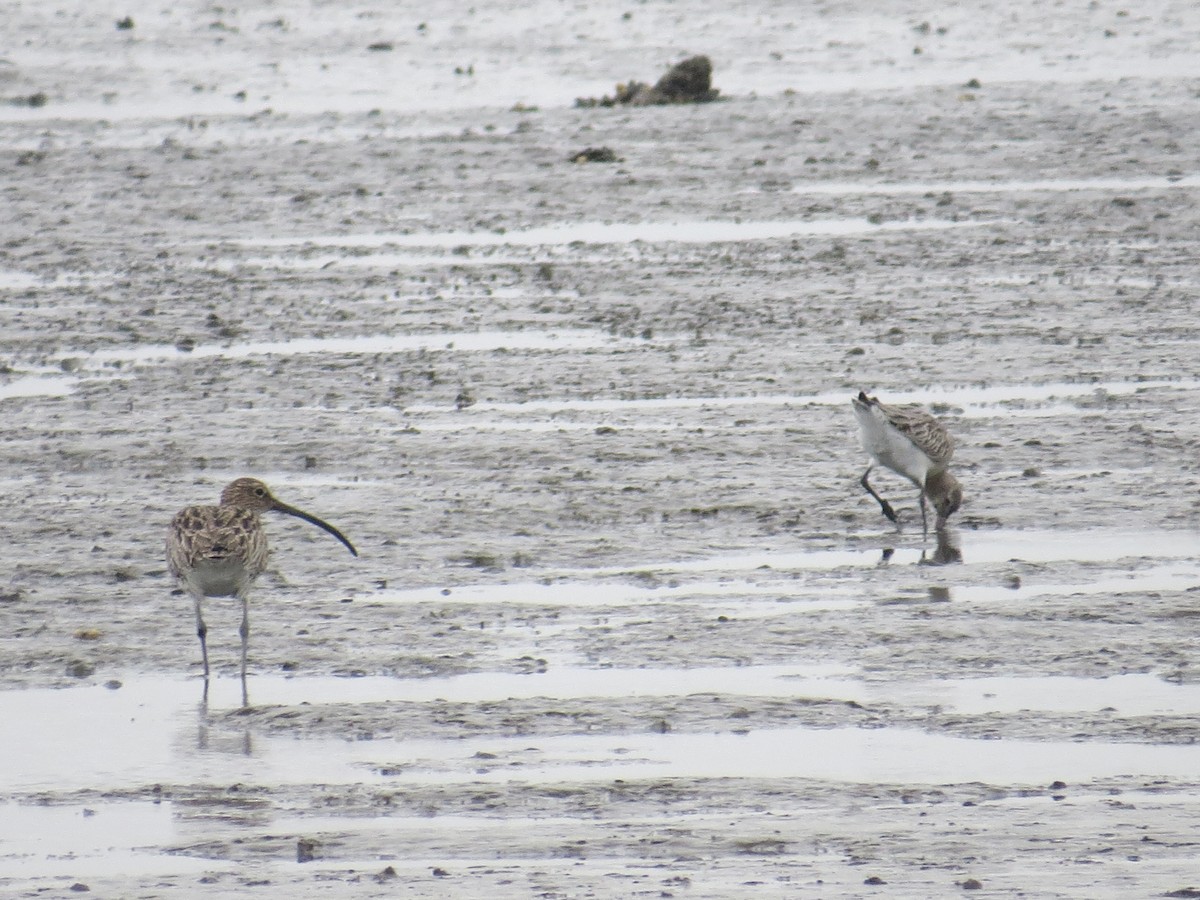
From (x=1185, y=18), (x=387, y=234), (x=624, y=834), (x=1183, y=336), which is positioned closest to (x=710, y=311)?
(x=1183, y=336)

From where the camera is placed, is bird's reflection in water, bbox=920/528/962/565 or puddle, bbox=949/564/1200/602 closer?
puddle, bbox=949/564/1200/602

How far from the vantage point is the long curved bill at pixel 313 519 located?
966cm

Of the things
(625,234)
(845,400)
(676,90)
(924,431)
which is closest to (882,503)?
(924,431)

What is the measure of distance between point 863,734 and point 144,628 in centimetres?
298

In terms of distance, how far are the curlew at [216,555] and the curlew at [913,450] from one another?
10.2ft

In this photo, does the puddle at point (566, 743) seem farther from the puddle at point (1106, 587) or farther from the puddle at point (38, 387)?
the puddle at point (38, 387)

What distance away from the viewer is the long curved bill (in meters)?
9.66

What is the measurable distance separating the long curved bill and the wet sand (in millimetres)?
116

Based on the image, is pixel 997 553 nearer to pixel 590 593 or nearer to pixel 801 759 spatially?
pixel 590 593

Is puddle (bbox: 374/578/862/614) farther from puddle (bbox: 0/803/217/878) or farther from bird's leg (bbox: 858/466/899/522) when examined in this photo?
puddle (bbox: 0/803/217/878)

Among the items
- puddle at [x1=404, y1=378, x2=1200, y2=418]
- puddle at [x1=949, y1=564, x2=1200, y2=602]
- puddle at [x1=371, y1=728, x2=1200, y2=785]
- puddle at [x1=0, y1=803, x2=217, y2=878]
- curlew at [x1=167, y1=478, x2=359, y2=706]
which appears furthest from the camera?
puddle at [x1=404, y1=378, x2=1200, y2=418]

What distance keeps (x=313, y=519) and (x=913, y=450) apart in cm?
269

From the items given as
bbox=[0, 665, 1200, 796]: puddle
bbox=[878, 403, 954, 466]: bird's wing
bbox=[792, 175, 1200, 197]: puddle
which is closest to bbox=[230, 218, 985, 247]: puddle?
bbox=[792, 175, 1200, 197]: puddle

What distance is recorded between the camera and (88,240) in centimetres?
1808
